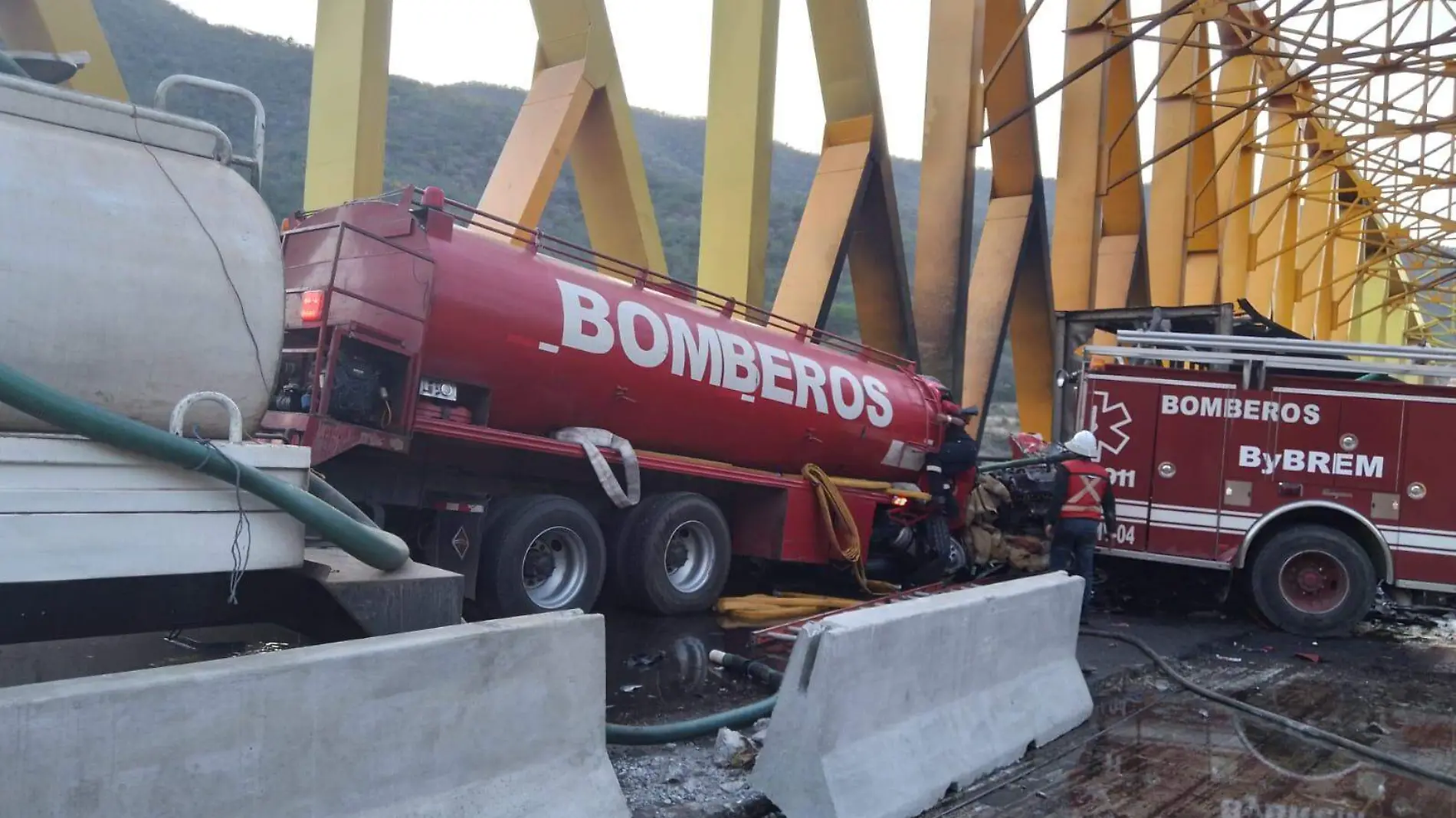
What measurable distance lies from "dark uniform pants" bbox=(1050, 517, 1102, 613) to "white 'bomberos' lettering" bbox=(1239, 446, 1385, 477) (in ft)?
6.05

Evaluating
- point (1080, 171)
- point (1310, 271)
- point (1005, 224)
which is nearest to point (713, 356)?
point (1005, 224)

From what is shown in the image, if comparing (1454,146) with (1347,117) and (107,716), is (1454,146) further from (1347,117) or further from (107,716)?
(107,716)

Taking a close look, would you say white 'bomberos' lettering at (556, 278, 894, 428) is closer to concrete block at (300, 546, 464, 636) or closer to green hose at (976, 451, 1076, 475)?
green hose at (976, 451, 1076, 475)

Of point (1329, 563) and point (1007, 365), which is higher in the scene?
point (1007, 365)

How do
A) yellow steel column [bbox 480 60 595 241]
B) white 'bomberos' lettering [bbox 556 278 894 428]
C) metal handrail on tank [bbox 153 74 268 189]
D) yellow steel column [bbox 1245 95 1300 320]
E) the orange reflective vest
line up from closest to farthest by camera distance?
metal handrail on tank [bbox 153 74 268 189]
white 'bomberos' lettering [bbox 556 278 894 428]
the orange reflective vest
yellow steel column [bbox 480 60 595 241]
yellow steel column [bbox 1245 95 1300 320]

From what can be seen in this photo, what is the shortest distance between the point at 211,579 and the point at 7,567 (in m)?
0.89

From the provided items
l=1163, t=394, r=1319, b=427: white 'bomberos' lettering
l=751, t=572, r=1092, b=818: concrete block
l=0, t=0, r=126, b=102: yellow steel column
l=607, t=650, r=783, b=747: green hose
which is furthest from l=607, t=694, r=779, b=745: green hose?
l=1163, t=394, r=1319, b=427: white 'bomberos' lettering

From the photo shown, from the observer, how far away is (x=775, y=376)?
32.4 ft

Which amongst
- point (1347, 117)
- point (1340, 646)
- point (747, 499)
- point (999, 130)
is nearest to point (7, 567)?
point (747, 499)

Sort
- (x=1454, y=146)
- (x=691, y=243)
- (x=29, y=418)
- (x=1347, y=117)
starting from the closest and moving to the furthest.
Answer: (x=29, y=418), (x=1347, y=117), (x=1454, y=146), (x=691, y=243)

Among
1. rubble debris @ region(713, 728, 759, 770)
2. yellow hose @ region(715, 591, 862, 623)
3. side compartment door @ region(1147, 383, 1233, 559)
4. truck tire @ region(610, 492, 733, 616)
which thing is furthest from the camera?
side compartment door @ region(1147, 383, 1233, 559)

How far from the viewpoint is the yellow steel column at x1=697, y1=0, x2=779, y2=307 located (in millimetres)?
11906

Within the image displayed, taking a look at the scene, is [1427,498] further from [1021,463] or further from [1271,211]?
[1271,211]

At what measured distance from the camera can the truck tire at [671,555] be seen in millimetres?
8547
